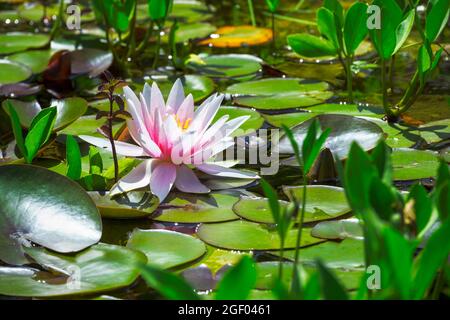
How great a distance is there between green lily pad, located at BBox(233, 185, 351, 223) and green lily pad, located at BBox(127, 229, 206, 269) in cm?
14

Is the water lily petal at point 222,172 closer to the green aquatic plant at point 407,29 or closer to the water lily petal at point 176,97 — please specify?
the water lily petal at point 176,97

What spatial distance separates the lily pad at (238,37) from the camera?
9.46 ft

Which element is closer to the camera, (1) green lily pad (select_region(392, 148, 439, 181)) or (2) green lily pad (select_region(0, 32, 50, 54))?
(1) green lily pad (select_region(392, 148, 439, 181))

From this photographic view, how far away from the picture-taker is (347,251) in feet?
4.78

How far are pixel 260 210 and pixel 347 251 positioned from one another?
0.22 meters

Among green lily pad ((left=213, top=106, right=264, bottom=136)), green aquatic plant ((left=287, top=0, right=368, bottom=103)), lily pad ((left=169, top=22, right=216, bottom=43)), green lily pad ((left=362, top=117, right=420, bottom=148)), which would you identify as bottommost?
lily pad ((left=169, top=22, right=216, bottom=43))

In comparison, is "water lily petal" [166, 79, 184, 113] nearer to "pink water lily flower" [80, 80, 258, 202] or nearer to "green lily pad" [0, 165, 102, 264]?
"pink water lily flower" [80, 80, 258, 202]

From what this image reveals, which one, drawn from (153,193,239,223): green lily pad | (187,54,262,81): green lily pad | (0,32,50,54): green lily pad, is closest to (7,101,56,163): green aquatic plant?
(153,193,239,223): green lily pad

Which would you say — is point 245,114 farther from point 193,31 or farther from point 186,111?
point 193,31

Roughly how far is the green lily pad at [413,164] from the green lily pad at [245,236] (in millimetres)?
313

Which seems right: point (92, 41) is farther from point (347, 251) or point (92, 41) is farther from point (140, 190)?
point (347, 251)

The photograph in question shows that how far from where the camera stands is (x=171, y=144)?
67.4 inches

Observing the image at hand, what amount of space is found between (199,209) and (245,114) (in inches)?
20.5

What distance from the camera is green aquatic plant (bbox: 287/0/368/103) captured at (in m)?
2.08
